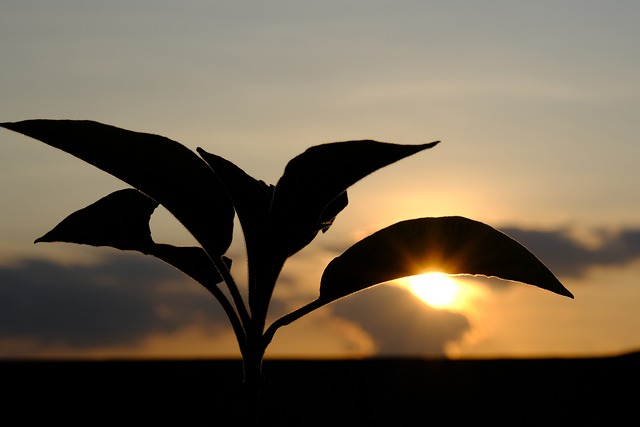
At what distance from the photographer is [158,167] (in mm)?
977

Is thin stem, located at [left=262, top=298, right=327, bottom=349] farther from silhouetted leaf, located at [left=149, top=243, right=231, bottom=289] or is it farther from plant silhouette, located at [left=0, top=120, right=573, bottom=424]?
silhouetted leaf, located at [left=149, top=243, right=231, bottom=289]

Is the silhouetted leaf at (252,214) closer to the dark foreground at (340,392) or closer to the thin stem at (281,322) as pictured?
the thin stem at (281,322)

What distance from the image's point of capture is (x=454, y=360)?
1.49 meters

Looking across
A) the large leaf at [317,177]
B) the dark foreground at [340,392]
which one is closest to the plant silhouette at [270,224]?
the large leaf at [317,177]

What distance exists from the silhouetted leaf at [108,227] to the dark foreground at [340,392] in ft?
1.17

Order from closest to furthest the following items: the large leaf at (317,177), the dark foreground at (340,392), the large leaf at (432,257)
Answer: the large leaf at (317,177) < the large leaf at (432,257) < the dark foreground at (340,392)

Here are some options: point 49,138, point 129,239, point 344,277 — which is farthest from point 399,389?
point 49,138

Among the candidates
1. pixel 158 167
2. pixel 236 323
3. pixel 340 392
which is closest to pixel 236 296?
pixel 236 323

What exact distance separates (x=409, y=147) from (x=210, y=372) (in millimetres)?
759

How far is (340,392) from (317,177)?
0.60 meters

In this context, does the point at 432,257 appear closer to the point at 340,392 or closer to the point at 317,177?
the point at 317,177

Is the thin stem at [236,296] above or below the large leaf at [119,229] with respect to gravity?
below

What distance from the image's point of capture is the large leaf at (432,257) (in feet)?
3.35

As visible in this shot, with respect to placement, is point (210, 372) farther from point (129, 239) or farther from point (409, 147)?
point (409, 147)
